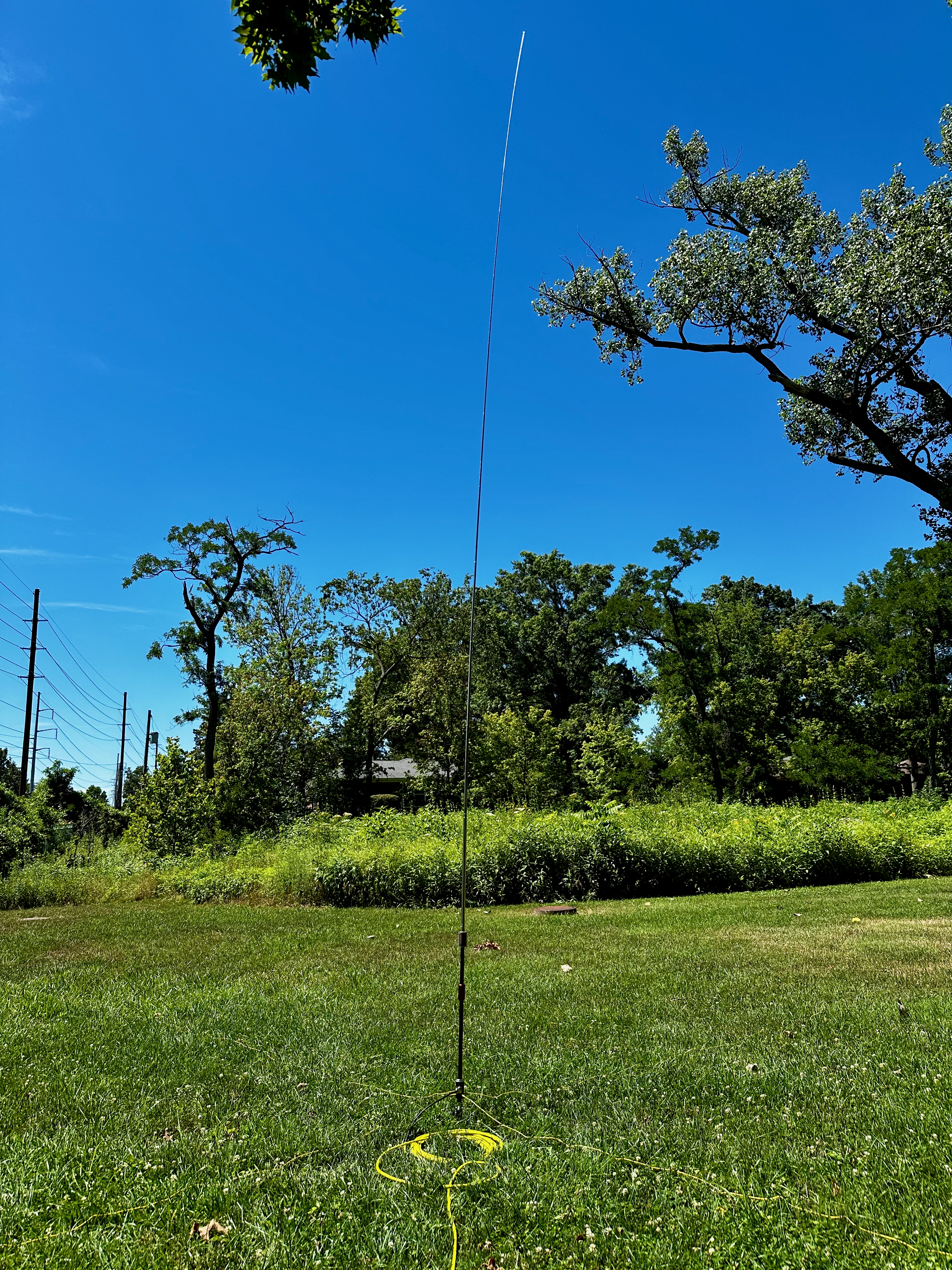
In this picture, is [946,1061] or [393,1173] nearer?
[393,1173]

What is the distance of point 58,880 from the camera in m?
12.8

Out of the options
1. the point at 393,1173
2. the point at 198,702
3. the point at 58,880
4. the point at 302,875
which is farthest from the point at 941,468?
the point at 198,702

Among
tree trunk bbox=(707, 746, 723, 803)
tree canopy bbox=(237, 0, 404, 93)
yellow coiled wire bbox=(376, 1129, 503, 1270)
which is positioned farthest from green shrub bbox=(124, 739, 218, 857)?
tree trunk bbox=(707, 746, 723, 803)

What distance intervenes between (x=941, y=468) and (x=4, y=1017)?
15085 millimetres

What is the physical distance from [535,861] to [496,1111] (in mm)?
7591

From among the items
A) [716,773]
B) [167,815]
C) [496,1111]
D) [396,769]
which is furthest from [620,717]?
[496,1111]

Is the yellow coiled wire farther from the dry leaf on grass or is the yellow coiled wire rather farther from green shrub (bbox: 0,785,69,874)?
A: green shrub (bbox: 0,785,69,874)

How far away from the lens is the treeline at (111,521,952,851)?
20.8 meters

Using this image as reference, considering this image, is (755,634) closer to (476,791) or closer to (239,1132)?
(476,791)

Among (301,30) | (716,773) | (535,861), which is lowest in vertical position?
(535,861)

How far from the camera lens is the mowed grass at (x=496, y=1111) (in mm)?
2328

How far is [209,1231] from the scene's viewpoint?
2.37 metres

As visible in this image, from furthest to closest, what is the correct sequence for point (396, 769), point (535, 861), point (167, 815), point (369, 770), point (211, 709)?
point (396, 769) < point (369, 770) < point (211, 709) < point (167, 815) < point (535, 861)

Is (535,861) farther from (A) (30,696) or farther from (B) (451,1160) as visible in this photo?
(A) (30,696)
